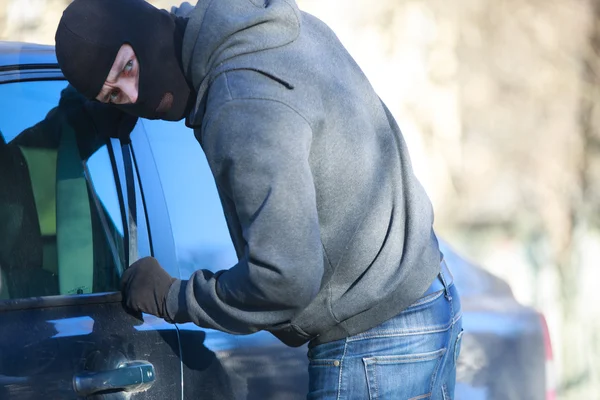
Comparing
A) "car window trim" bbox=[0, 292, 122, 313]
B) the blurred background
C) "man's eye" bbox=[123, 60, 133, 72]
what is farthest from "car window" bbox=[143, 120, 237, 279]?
the blurred background

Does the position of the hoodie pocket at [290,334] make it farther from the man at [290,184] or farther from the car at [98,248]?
the car at [98,248]

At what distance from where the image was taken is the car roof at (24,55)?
199cm

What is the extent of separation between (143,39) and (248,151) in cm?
38

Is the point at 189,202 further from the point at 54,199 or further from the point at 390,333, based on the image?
the point at 390,333

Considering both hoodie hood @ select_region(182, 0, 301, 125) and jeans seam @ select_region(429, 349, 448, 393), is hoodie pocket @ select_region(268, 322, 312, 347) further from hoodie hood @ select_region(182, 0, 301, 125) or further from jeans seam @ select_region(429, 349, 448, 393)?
hoodie hood @ select_region(182, 0, 301, 125)

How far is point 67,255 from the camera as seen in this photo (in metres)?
1.99

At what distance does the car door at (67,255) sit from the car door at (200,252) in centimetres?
4

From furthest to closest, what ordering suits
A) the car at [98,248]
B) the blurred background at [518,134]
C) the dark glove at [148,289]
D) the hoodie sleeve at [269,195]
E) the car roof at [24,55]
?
the blurred background at [518,134]
the car roof at [24,55]
the dark glove at [148,289]
the car at [98,248]
the hoodie sleeve at [269,195]

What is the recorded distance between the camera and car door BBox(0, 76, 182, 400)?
1729 millimetres

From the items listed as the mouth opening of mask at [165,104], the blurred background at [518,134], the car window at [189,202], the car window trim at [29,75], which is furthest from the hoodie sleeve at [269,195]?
the blurred background at [518,134]

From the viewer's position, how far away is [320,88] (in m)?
1.79

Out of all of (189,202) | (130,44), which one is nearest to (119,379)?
(189,202)

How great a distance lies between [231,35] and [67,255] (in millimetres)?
619

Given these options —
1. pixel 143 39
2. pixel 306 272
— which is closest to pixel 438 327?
pixel 306 272
